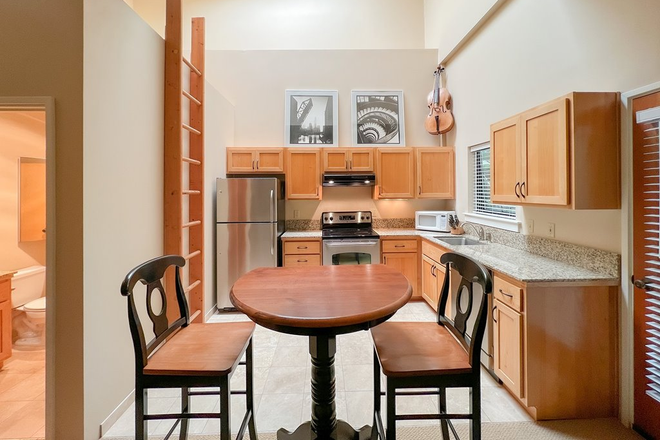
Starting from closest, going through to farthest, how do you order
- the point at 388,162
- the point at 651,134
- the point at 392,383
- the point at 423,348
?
the point at 392,383
the point at 423,348
the point at 651,134
the point at 388,162

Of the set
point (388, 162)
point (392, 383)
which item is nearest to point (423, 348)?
point (392, 383)

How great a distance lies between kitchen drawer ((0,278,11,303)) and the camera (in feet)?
7.55

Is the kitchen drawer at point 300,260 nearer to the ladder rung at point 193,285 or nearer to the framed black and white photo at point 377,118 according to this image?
the ladder rung at point 193,285

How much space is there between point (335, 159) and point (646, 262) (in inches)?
127

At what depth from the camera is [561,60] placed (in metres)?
2.22

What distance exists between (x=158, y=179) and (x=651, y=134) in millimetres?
3274

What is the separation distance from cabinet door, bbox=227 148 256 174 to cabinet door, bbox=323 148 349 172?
1018mm

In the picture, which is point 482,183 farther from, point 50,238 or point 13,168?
point 13,168

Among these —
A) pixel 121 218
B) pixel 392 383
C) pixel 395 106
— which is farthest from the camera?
pixel 395 106

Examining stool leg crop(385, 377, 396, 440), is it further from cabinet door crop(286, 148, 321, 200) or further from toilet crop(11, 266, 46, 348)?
toilet crop(11, 266, 46, 348)

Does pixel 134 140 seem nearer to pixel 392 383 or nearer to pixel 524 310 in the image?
pixel 392 383

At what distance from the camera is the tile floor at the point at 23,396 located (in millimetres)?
1776

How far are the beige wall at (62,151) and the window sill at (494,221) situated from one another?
3.39 metres

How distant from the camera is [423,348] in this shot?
4.53 ft
